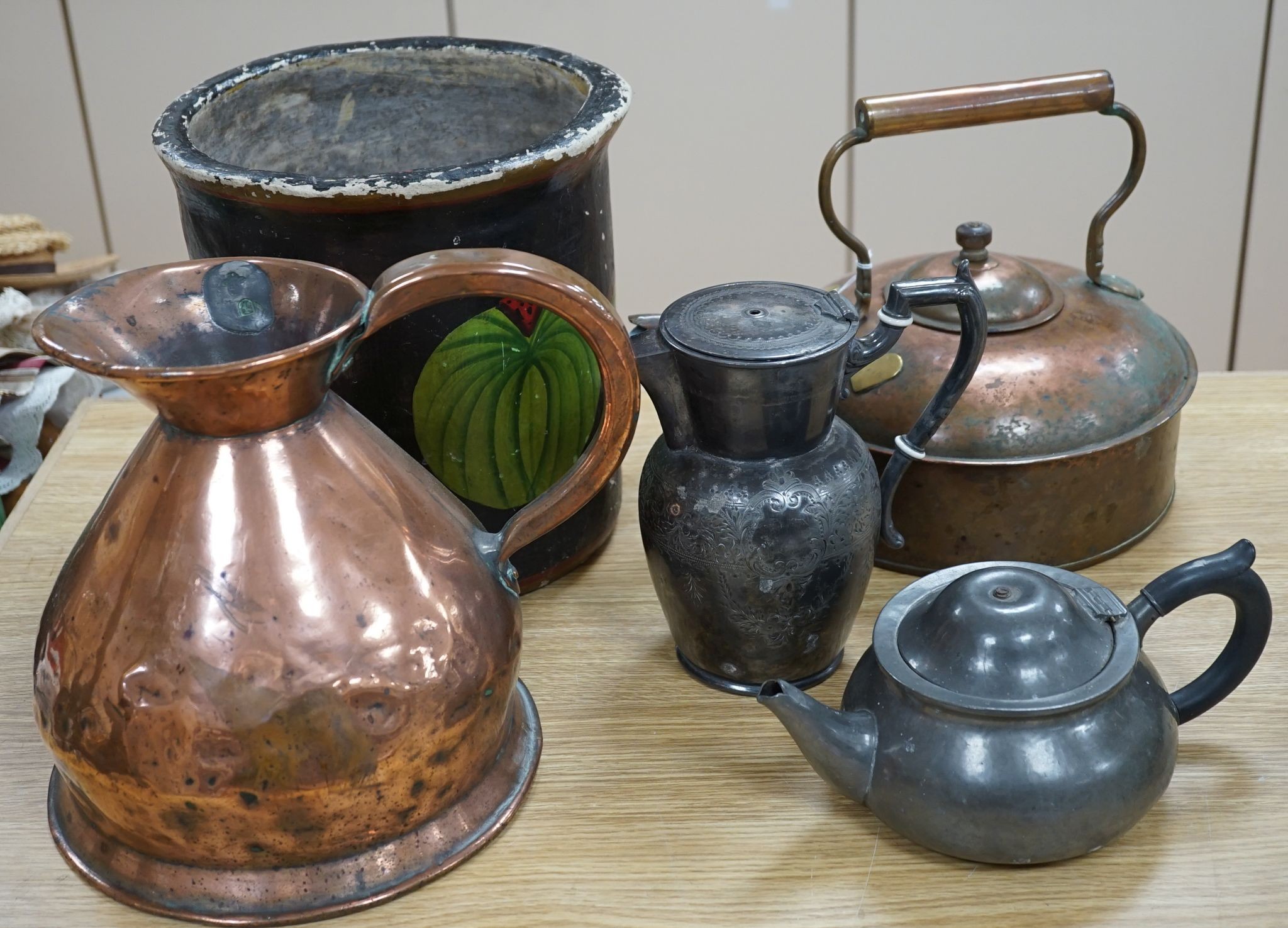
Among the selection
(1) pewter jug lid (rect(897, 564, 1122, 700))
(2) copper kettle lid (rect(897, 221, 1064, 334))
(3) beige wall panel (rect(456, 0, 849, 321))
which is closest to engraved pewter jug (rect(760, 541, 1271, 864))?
(1) pewter jug lid (rect(897, 564, 1122, 700))

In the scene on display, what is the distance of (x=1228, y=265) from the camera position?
198cm

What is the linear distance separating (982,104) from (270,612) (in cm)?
57

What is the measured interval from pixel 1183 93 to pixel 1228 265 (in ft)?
0.93

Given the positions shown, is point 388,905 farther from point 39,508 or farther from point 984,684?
point 39,508

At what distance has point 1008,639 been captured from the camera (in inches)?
25.1

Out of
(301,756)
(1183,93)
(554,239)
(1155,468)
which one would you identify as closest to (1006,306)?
(1155,468)

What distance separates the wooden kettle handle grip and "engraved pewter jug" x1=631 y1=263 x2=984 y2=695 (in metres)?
0.15

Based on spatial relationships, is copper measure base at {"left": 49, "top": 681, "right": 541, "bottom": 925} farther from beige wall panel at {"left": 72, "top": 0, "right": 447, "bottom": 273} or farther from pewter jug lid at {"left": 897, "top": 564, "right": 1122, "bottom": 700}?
beige wall panel at {"left": 72, "top": 0, "right": 447, "bottom": 273}

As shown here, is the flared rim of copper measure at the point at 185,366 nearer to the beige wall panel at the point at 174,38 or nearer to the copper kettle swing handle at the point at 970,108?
the copper kettle swing handle at the point at 970,108

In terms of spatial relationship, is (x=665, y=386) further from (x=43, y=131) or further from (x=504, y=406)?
(x=43, y=131)

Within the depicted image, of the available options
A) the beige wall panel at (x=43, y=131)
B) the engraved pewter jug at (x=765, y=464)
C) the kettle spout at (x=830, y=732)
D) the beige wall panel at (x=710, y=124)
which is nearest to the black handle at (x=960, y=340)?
the engraved pewter jug at (x=765, y=464)

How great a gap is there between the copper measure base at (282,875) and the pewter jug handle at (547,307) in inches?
5.6

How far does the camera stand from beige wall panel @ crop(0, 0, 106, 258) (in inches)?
69.6

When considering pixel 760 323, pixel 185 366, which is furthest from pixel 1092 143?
pixel 185 366
